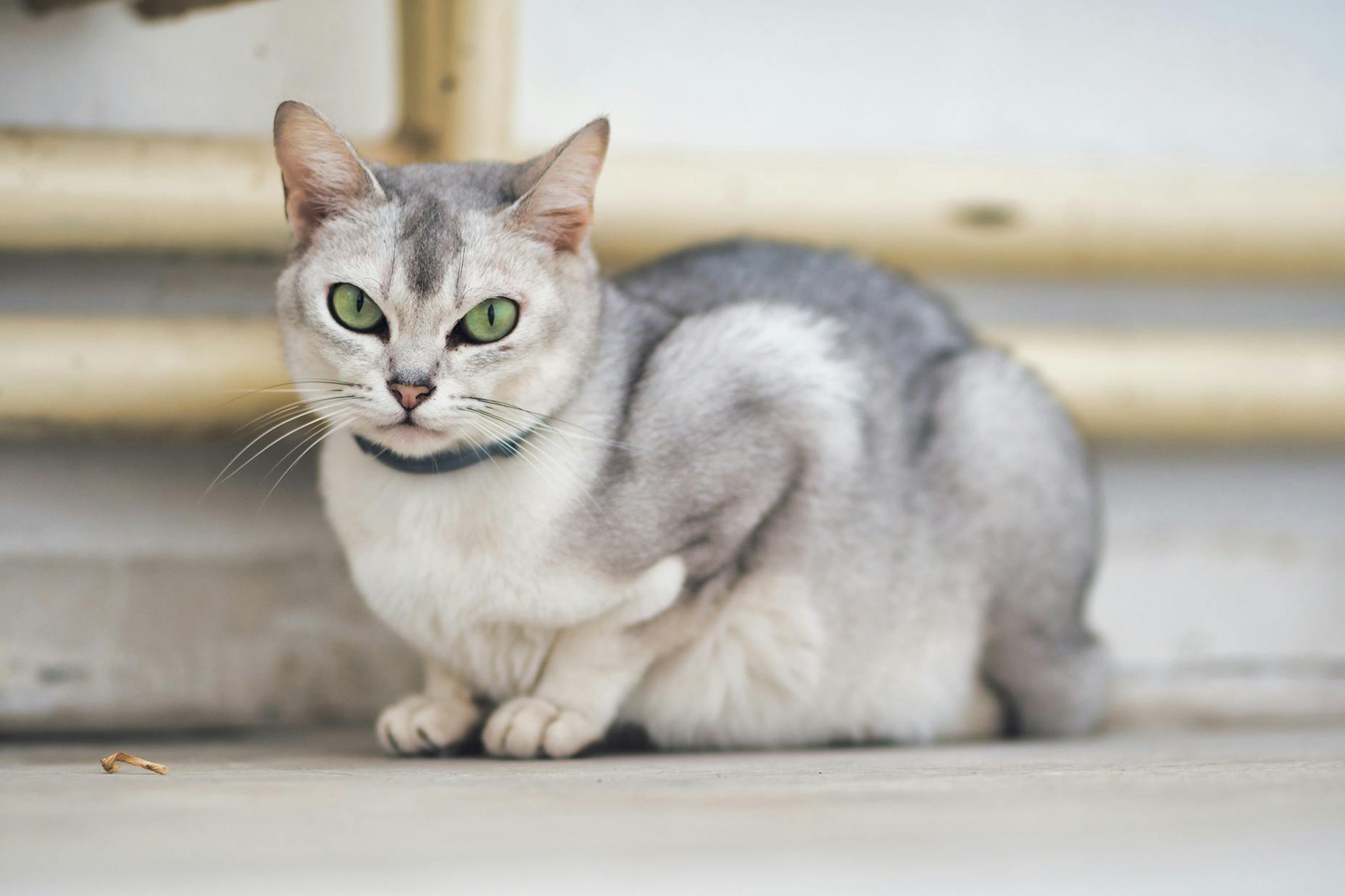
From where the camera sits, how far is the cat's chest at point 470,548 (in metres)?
1.43

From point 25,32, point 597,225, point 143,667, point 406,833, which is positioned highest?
point 25,32

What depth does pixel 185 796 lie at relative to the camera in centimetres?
105

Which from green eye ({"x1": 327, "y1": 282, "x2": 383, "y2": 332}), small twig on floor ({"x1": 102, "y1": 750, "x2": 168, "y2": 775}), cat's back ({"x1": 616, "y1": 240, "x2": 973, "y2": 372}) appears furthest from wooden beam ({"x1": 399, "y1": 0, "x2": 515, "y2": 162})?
small twig on floor ({"x1": 102, "y1": 750, "x2": 168, "y2": 775})

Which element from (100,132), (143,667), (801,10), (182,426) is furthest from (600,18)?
(143,667)

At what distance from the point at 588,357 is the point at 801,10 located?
1137 mm

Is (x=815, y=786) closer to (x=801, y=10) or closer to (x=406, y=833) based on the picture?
(x=406, y=833)

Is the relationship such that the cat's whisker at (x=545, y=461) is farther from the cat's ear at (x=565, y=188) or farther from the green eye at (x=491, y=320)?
the cat's ear at (x=565, y=188)

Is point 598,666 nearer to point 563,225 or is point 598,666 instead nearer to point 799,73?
point 563,225

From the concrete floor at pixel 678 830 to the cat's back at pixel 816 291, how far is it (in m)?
0.72

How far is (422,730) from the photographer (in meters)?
1.48

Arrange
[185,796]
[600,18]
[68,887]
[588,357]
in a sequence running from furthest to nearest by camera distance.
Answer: [600,18] → [588,357] → [185,796] → [68,887]

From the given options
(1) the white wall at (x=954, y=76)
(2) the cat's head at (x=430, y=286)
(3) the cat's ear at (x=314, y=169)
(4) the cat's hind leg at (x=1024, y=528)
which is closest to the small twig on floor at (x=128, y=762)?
(2) the cat's head at (x=430, y=286)

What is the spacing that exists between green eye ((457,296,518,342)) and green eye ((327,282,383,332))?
10 centimetres

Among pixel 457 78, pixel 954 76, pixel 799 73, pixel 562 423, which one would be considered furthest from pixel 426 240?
pixel 954 76
